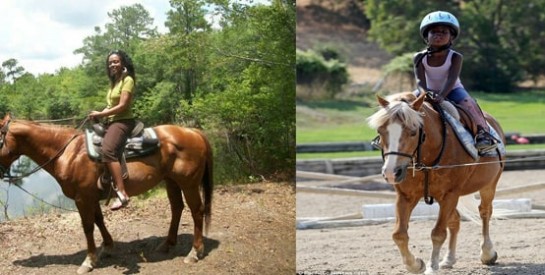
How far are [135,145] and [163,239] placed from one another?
0.41 metres

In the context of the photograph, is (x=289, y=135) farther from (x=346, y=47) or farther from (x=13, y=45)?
(x=346, y=47)

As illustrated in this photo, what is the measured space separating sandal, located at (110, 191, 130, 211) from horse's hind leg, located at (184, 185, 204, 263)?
246 millimetres

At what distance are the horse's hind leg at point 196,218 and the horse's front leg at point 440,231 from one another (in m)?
1.21

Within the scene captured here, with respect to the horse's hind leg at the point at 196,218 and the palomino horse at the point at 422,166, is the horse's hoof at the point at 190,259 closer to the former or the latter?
the horse's hind leg at the point at 196,218

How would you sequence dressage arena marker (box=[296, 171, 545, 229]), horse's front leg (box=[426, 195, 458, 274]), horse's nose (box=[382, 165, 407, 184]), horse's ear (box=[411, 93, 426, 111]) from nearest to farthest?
horse's nose (box=[382, 165, 407, 184])
horse's ear (box=[411, 93, 426, 111])
horse's front leg (box=[426, 195, 458, 274])
dressage arena marker (box=[296, 171, 545, 229])

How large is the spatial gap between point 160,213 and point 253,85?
0.62m

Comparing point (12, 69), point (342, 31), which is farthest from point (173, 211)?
point (342, 31)

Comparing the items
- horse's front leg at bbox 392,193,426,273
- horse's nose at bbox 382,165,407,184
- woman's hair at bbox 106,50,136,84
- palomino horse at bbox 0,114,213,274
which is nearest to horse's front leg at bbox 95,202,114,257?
palomino horse at bbox 0,114,213,274

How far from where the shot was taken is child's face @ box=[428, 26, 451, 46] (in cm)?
399

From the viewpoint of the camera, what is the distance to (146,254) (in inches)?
136

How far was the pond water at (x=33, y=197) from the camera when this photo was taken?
10.8 ft

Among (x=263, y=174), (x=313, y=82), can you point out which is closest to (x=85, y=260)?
(x=263, y=174)

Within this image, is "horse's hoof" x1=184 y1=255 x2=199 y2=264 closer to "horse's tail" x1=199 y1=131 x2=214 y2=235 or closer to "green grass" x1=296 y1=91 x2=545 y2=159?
"horse's tail" x1=199 y1=131 x2=214 y2=235

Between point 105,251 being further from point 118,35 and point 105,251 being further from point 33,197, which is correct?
point 118,35
